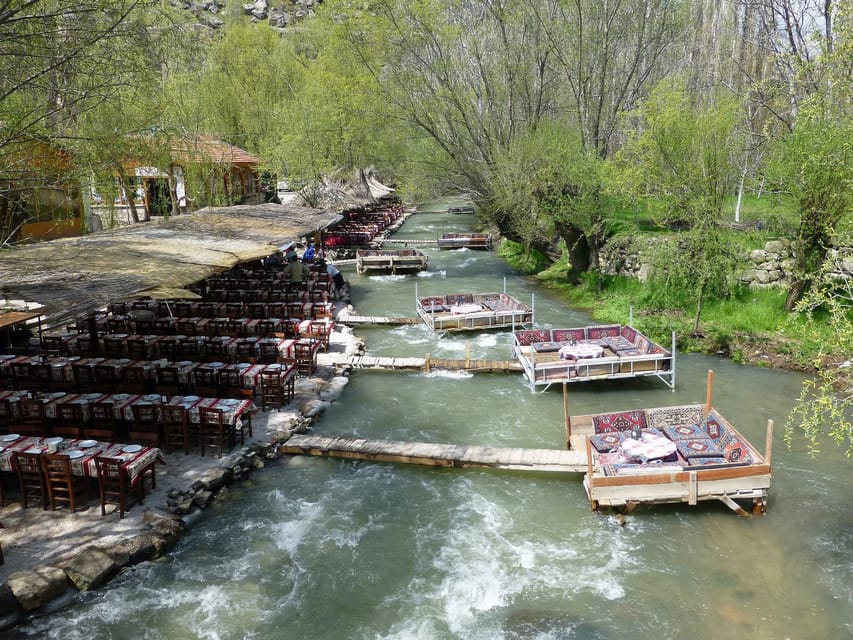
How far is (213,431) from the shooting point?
443 inches

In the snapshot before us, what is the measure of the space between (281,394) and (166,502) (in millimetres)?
3920

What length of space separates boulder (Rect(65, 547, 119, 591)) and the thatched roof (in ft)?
10.5

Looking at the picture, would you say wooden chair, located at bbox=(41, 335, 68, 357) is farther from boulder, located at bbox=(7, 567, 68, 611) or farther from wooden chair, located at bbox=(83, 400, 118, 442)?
boulder, located at bbox=(7, 567, 68, 611)

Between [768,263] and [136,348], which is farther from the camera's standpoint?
[768,263]

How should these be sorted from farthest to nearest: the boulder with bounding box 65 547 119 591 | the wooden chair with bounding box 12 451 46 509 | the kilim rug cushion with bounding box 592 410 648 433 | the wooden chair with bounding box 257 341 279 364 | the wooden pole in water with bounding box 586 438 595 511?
the wooden chair with bounding box 257 341 279 364 < the kilim rug cushion with bounding box 592 410 648 433 < the wooden pole in water with bounding box 586 438 595 511 < the wooden chair with bounding box 12 451 46 509 < the boulder with bounding box 65 547 119 591

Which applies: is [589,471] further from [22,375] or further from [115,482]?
[22,375]

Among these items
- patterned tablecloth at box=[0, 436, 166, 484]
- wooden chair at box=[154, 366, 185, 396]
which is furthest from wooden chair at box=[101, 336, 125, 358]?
patterned tablecloth at box=[0, 436, 166, 484]

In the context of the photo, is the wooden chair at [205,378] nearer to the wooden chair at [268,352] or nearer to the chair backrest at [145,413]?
the chair backrest at [145,413]

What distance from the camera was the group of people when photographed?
2211cm

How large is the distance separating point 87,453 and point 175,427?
2024 mm

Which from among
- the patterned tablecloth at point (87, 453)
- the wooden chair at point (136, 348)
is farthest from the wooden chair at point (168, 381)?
the patterned tablecloth at point (87, 453)

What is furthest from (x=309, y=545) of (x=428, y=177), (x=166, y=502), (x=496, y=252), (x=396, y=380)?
(x=496, y=252)

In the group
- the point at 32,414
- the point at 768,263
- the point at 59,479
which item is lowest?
the point at 59,479

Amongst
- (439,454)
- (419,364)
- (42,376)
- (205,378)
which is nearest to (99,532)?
(205,378)
